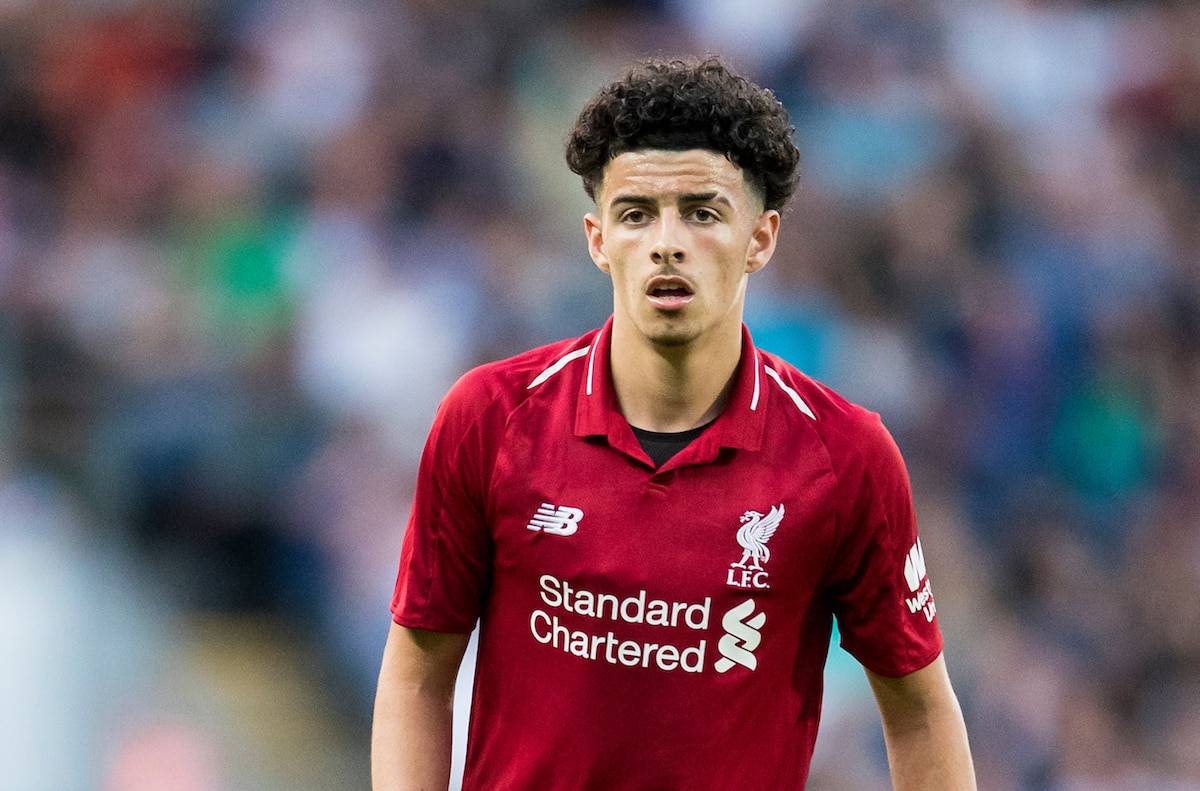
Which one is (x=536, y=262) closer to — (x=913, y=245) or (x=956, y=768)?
(x=913, y=245)

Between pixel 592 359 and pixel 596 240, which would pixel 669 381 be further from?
pixel 596 240

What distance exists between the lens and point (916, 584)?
3.06 meters

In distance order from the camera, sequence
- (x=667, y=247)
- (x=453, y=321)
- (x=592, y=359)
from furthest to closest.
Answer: (x=453, y=321)
(x=592, y=359)
(x=667, y=247)

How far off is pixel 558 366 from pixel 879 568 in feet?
2.39

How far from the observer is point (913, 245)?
22.2 feet

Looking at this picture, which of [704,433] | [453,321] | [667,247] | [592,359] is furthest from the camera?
[453,321]

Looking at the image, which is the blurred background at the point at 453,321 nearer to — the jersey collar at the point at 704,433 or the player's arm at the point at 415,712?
the player's arm at the point at 415,712

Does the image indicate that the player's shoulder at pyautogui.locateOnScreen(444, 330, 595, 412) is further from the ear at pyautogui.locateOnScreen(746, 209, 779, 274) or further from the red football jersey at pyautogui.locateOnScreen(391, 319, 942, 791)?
the ear at pyautogui.locateOnScreen(746, 209, 779, 274)

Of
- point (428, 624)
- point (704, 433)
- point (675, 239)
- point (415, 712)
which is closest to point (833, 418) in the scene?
point (704, 433)

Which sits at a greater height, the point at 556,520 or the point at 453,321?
the point at 453,321

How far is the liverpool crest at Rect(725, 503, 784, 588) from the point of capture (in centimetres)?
288

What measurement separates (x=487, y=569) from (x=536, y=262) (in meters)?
3.48

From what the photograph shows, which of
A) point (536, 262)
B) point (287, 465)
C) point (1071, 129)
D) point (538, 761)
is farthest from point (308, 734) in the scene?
point (1071, 129)

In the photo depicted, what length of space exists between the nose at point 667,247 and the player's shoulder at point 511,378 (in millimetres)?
344
